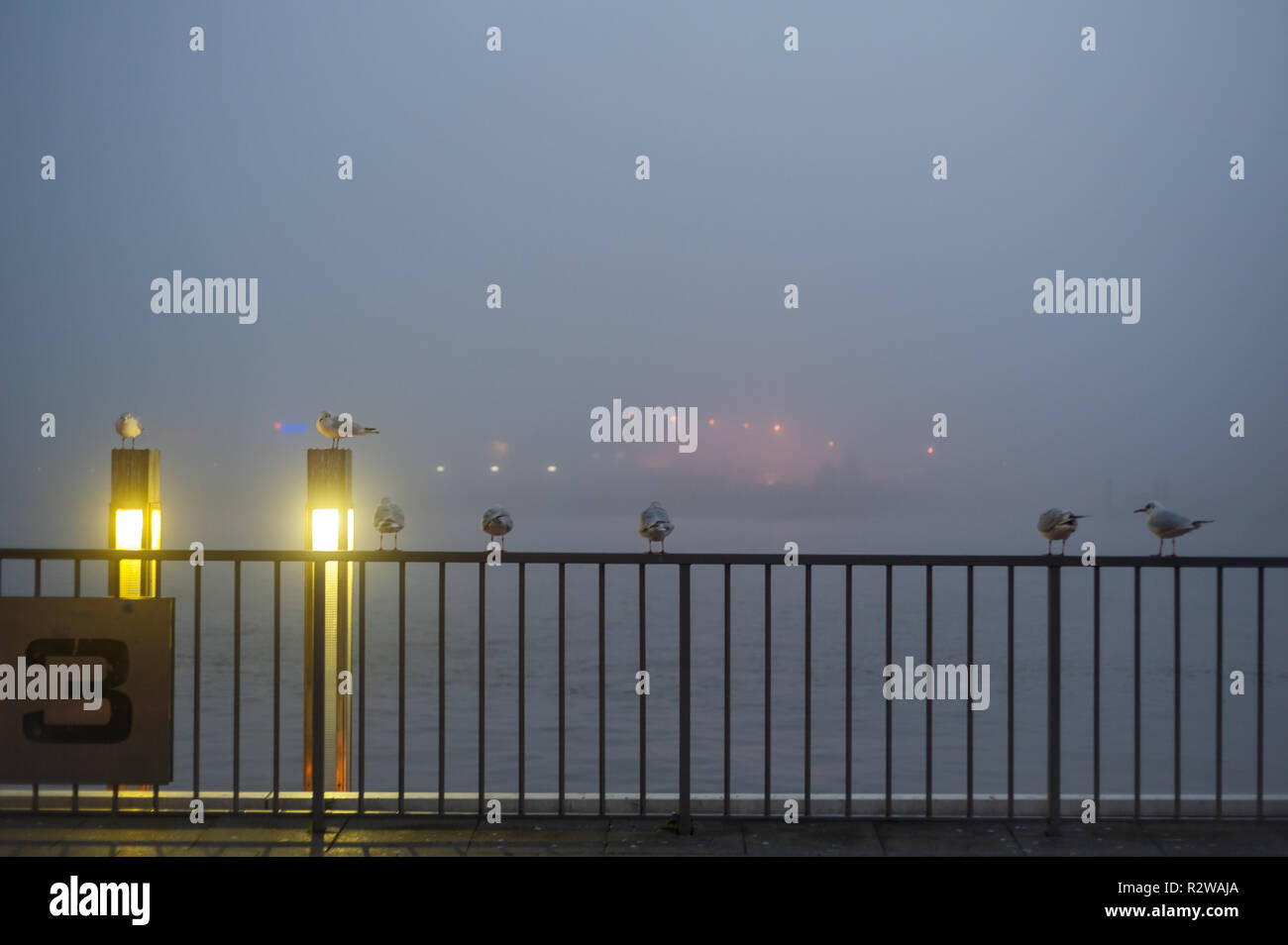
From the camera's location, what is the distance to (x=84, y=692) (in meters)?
A: 5.33

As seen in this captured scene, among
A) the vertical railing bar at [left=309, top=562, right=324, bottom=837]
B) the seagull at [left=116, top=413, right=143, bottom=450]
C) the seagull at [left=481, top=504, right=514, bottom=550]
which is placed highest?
the seagull at [left=116, top=413, right=143, bottom=450]

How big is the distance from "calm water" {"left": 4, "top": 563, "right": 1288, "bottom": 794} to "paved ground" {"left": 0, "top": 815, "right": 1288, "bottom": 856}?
5.27 metres

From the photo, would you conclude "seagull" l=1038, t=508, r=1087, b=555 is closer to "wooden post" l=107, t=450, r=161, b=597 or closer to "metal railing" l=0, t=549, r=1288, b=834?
"metal railing" l=0, t=549, r=1288, b=834

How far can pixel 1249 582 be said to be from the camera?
128ft

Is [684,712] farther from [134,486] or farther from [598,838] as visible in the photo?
[134,486]

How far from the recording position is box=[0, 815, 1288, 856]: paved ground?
16.3 ft

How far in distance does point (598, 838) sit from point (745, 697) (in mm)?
9741

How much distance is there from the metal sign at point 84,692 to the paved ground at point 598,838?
0.84 ft

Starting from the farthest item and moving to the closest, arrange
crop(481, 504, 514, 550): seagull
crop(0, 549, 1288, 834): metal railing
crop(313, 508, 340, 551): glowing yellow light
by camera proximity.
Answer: crop(313, 508, 340, 551): glowing yellow light
crop(481, 504, 514, 550): seagull
crop(0, 549, 1288, 834): metal railing

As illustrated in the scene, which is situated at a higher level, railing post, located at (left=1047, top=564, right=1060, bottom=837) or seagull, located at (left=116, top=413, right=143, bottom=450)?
seagull, located at (left=116, top=413, right=143, bottom=450)

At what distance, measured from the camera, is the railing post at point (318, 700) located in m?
5.23

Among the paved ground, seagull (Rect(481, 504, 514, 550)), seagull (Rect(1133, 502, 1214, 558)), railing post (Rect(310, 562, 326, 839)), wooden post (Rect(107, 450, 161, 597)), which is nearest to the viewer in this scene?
the paved ground

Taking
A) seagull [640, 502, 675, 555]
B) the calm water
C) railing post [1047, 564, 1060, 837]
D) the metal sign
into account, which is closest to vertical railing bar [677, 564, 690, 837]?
seagull [640, 502, 675, 555]

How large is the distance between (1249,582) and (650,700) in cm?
3131
